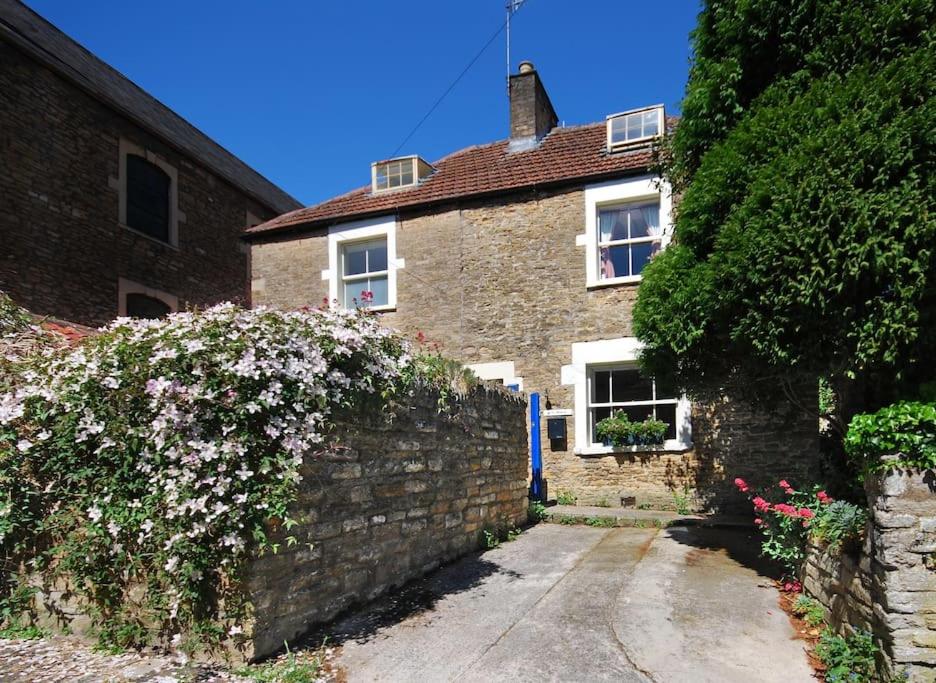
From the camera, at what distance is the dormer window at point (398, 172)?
1315cm

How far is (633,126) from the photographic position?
37.8 feet

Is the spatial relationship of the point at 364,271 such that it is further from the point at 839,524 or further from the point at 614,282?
the point at 839,524

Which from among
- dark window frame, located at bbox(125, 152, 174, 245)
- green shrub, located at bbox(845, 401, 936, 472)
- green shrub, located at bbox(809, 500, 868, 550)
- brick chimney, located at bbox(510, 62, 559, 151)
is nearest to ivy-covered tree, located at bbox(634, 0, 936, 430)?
green shrub, located at bbox(845, 401, 936, 472)

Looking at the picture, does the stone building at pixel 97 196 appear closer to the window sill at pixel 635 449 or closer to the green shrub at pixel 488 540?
the green shrub at pixel 488 540

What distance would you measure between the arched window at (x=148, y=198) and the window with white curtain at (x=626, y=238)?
372 inches

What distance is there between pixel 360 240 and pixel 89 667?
9775mm

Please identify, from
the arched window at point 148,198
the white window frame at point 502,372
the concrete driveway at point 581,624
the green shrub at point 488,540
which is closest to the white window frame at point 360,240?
the white window frame at point 502,372

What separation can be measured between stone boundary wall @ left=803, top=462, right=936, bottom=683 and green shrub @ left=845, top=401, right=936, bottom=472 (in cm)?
7

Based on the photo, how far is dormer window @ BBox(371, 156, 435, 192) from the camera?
13.1 metres

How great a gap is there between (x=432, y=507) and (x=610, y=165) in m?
7.26

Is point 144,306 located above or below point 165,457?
above

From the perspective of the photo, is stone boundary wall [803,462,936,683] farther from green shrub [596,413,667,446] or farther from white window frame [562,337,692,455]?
white window frame [562,337,692,455]

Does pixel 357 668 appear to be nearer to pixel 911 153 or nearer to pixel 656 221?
pixel 911 153

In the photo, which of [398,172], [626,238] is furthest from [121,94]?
[626,238]
